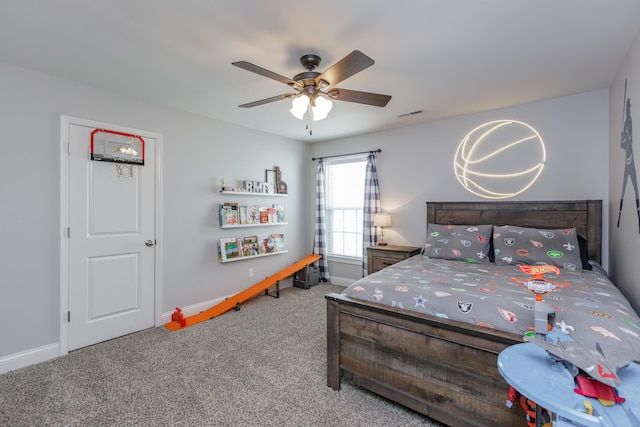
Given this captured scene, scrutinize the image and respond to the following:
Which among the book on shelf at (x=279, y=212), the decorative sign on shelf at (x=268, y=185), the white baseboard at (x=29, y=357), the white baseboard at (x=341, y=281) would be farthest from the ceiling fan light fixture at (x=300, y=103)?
the white baseboard at (x=341, y=281)

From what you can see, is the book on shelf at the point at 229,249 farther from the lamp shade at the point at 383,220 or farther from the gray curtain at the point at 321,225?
the lamp shade at the point at 383,220

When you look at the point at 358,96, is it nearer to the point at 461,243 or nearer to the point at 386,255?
the point at 461,243

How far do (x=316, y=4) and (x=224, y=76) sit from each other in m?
1.25

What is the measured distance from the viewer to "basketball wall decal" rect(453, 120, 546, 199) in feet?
11.1

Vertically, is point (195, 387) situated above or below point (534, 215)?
below

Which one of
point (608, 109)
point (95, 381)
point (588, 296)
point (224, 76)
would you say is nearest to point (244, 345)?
point (95, 381)

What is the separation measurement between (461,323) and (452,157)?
9.08 ft

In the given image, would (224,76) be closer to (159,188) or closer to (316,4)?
(316,4)

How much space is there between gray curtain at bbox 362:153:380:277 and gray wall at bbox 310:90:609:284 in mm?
107

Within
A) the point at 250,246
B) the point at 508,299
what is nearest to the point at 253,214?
the point at 250,246

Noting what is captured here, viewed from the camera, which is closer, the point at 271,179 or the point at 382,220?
the point at 382,220

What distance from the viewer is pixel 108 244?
302 centimetres

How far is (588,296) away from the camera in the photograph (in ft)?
6.06

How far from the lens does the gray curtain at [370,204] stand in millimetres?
4574
